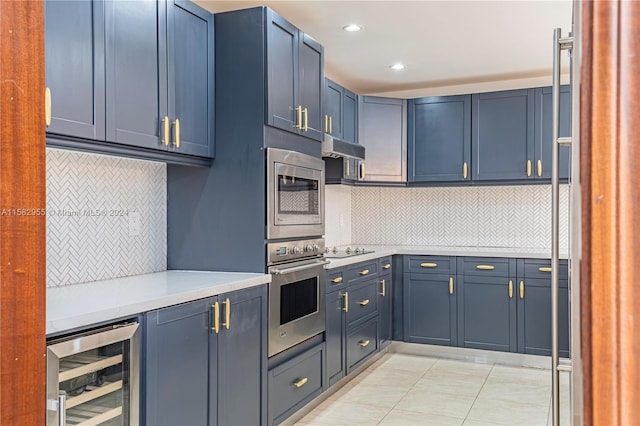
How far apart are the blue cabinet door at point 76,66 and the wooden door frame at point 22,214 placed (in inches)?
51.1

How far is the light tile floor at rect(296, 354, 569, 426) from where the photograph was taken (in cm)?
334

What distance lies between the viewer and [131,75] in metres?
2.39

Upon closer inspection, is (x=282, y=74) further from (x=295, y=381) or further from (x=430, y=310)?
(x=430, y=310)

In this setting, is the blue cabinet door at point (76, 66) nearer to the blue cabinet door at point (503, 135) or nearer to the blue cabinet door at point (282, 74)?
the blue cabinet door at point (282, 74)

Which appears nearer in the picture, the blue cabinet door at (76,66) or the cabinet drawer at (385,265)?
the blue cabinet door at (76,66)

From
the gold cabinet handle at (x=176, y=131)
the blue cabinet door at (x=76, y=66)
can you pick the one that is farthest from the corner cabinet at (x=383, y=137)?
the blue cabinet door at (x=76, y=66)

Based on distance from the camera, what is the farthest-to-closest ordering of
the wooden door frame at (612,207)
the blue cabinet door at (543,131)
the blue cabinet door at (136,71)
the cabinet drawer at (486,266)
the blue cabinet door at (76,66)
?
the blue cabinet door at (543,131), the cabinet drawer at (486,266), the blue cabinet door at (136,71), the blue cabinet door at (76,66), the wooden door frame at (612,207)

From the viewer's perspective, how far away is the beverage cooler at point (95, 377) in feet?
5.46

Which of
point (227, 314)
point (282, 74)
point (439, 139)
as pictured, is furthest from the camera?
point (439, 139)

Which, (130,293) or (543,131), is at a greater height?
(543,131)

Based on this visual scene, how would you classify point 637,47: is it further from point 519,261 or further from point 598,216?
point 519,261

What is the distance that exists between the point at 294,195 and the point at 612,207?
2.79 metres

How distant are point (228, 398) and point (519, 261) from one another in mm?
2926

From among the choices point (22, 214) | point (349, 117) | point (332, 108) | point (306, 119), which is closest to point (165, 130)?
point (306, 119)
